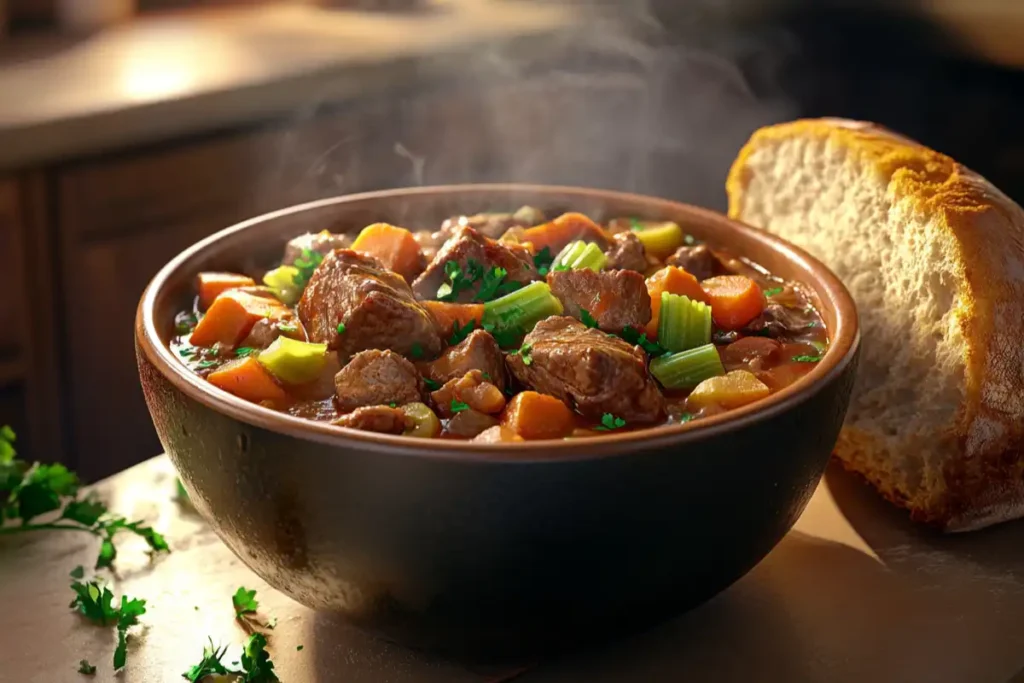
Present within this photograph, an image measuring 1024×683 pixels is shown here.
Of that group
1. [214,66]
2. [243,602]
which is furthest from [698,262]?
[214,66]

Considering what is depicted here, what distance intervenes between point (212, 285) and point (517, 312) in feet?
1.78

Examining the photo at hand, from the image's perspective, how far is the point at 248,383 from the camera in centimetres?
173

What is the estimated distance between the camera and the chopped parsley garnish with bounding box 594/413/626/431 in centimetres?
165

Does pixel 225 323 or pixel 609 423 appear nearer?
pixel 609 423

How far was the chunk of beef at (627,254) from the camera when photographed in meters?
2.14

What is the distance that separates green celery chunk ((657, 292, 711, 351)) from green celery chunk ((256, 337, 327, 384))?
54cm

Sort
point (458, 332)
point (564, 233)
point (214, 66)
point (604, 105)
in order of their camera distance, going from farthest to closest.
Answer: point (604, 105)
point (214, 66)
point (564, 233)
point (458, 332)

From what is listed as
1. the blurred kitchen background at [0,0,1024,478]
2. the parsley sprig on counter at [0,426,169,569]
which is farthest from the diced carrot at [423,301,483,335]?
the blurred kitchen background at [0,0,1024,478]

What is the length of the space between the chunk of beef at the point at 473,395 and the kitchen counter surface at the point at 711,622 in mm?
368

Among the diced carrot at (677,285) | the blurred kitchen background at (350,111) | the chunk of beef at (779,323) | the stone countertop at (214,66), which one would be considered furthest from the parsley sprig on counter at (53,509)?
the stone countertop at (214,66)

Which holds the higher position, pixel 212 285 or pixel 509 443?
pixel 509 443

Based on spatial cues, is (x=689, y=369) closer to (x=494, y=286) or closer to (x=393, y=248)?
(x=494, y=286)

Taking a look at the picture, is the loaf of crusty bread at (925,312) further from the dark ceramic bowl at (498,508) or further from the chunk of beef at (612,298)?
the chunk of beef at (612,298)

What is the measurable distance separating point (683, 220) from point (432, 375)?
2.58 ft
